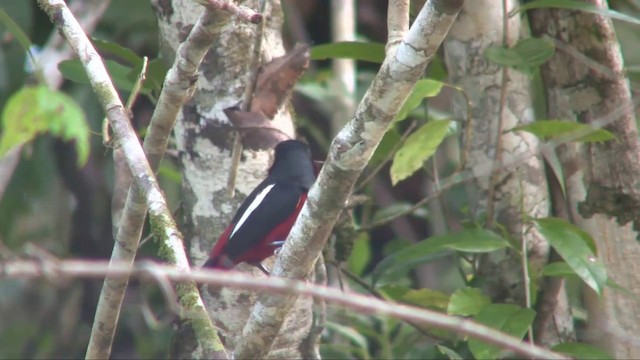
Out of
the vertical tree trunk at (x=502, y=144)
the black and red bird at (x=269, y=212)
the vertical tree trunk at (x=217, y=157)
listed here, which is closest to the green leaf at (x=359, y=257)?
the black and red bird at (x=269, y=212)

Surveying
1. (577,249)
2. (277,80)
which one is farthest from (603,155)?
(277,80)

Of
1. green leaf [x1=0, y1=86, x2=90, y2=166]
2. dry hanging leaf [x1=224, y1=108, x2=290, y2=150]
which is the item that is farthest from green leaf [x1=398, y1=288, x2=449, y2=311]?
green leaf [x1=0, y1=86, x2=90, y2=166]

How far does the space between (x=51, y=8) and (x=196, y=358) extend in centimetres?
124

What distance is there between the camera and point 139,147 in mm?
2344

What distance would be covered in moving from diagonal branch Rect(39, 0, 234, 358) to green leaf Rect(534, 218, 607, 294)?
1.19 meters

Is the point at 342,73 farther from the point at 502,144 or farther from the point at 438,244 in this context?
the point at 438,244

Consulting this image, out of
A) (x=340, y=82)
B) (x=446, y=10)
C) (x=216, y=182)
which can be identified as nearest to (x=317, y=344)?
(x=216, y=182)

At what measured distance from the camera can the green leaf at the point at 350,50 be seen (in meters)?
3.56

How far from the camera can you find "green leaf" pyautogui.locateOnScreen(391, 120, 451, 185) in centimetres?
328

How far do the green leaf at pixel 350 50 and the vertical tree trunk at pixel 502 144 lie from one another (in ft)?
0.85

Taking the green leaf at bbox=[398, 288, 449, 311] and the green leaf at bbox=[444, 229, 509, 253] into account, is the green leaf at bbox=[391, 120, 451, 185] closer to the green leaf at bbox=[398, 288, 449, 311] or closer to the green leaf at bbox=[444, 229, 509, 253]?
the green leaf at bbox=[444, 229, 509, 253]

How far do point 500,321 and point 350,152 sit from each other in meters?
1.09

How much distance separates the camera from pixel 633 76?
11.8ft

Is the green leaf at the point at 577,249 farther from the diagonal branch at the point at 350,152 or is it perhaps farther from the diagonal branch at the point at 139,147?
the diagonal branch at the point at 139,147
